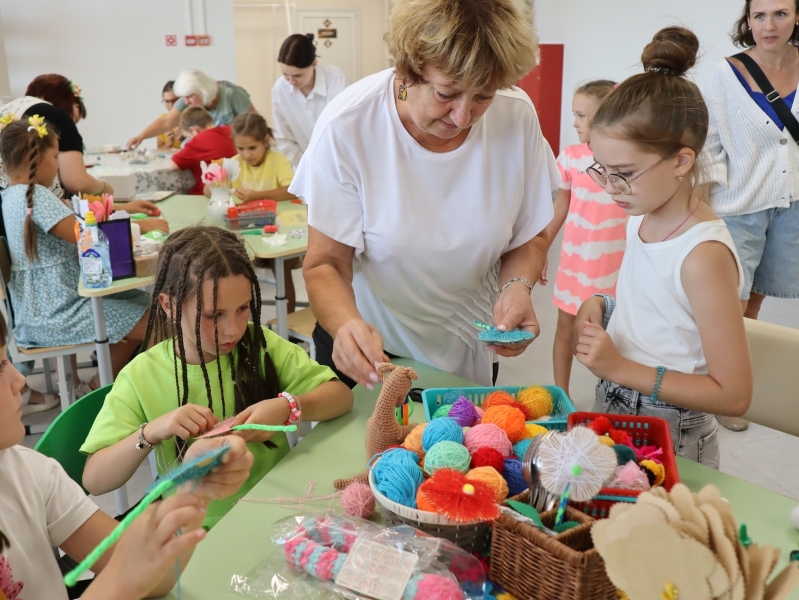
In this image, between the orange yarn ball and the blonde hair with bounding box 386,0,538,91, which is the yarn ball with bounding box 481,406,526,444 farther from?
the blonde hair with bounding box 386,0,538,91

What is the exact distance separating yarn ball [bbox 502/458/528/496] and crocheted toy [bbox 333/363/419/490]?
0.22 meters

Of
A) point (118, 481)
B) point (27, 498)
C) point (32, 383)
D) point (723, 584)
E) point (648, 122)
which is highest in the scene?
point (648, 122)

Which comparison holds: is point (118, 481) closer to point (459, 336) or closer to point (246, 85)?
point (459, 336)

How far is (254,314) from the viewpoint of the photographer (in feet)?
5.12

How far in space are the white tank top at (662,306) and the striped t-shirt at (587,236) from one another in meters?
1.37

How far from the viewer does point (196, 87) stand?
16.4 ft

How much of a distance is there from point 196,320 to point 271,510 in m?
0.47

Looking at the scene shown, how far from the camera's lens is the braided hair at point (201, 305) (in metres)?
1.46

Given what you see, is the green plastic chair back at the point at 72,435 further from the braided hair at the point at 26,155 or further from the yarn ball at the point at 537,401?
the braided hair at the point at 26,155

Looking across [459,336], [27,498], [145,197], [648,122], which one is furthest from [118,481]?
[145,197]

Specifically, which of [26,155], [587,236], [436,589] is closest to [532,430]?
[436,589]

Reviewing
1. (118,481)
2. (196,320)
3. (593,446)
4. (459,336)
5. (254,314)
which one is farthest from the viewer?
(459,336)

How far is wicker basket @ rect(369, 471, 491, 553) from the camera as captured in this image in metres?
0.98

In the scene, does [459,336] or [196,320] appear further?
[459,336]
